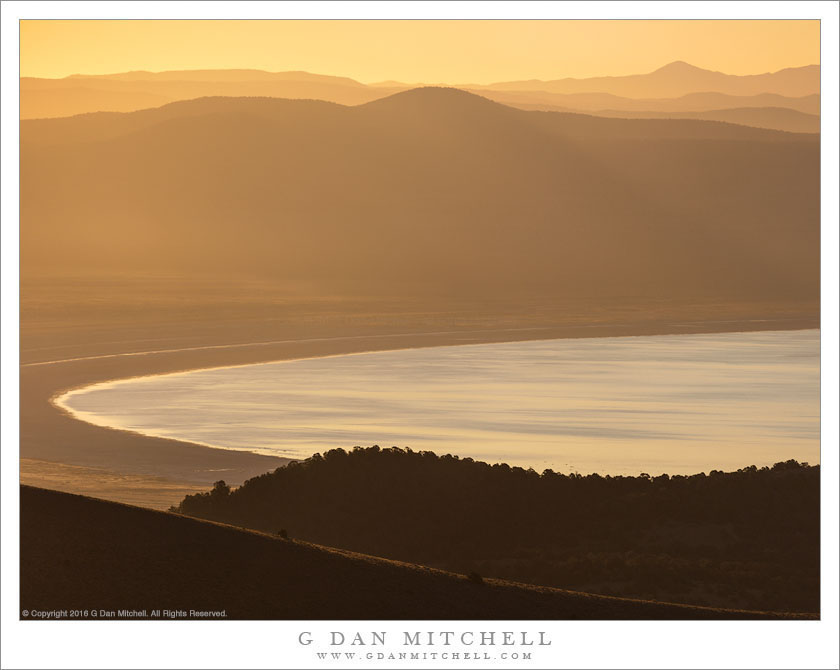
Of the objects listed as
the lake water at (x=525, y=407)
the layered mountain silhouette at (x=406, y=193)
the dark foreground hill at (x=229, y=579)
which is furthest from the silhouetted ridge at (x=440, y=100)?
the dark foreground hill at (x=229, y=579)

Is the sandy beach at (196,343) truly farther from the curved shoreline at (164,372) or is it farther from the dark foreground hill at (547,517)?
the dark foreground hill at (547,517)

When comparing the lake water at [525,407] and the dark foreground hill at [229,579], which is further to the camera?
the lake water at [525,407]

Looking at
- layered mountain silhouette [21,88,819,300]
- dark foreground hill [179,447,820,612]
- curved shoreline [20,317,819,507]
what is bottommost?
dark foreground hill [179,447,820,612]

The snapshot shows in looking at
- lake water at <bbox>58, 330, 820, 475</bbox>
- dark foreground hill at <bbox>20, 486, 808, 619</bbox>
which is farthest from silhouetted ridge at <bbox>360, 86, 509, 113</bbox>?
dark foreground hill at <bbox>20, 486, 808, 619</bbox>

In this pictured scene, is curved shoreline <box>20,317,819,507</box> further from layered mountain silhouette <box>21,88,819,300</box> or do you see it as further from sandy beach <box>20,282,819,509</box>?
layered mountain silhouette <box>21,88,819,300</box>

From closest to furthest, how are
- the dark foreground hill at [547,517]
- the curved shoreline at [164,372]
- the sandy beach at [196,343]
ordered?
1. the dark foreground hill at [547,517]
2. the sandy beach at [196,343]
3. the curved shoreline at [164,372]

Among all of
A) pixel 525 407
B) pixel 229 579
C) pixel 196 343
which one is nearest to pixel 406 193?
pixel 196 343
